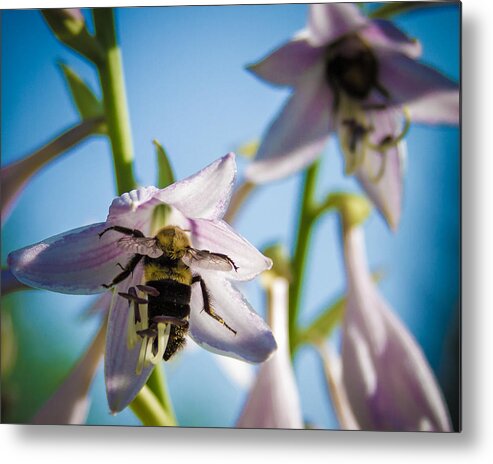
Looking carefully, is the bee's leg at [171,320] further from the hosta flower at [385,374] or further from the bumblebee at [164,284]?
the hosta flower at [385,374]

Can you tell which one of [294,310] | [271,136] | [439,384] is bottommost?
[439,384]

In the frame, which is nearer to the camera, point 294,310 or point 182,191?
point 182,191

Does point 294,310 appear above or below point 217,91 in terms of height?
below

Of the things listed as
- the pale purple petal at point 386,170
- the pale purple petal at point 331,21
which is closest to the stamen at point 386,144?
the pale purple petal at point 386,170

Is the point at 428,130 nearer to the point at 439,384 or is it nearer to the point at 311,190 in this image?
the point at 311,190

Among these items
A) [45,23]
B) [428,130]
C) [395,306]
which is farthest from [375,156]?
[45,23]

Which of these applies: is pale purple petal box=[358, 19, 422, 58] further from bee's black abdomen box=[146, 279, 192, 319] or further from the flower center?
bee's black abdomen box=[146, 279, 192, 319]
